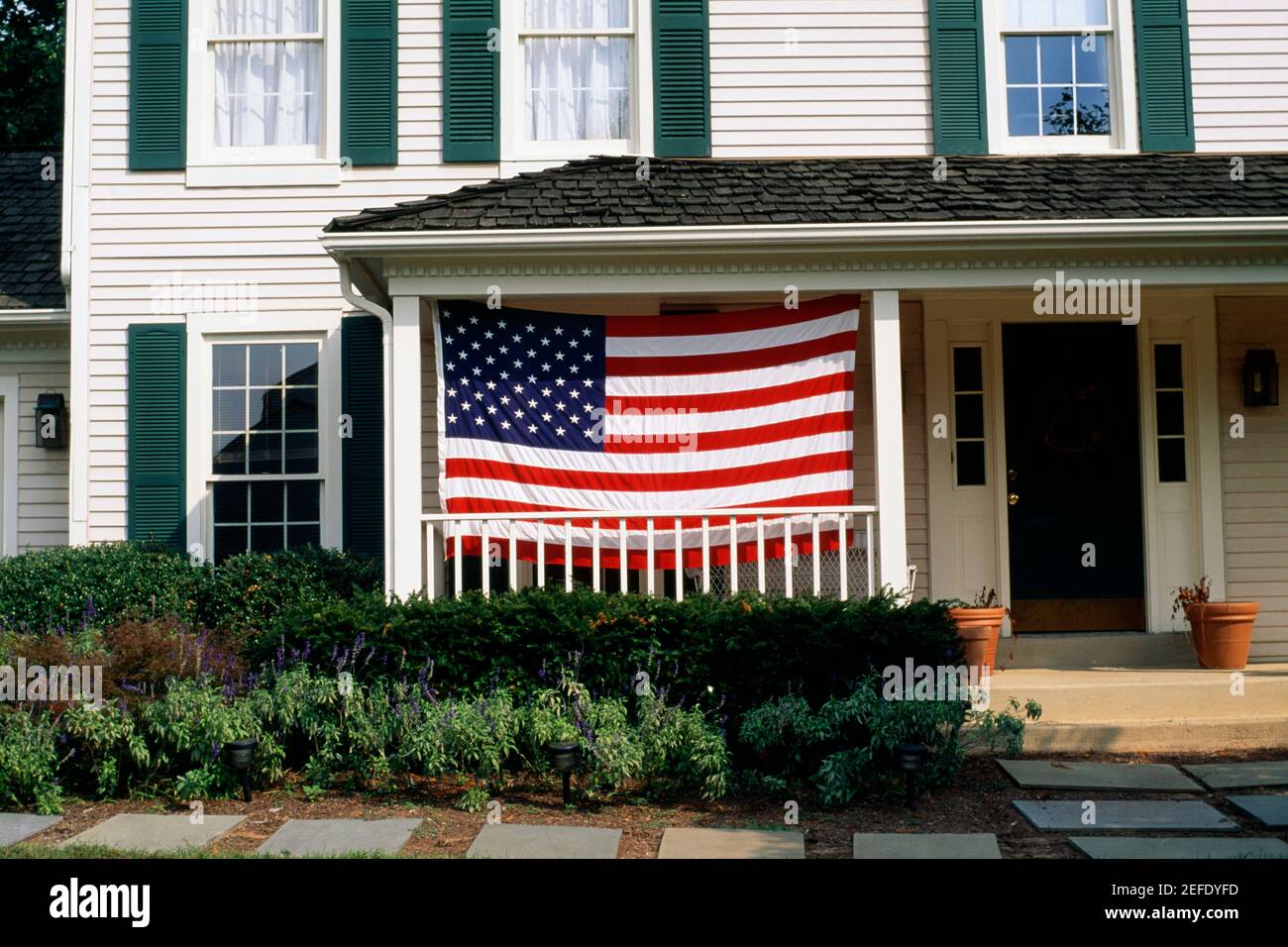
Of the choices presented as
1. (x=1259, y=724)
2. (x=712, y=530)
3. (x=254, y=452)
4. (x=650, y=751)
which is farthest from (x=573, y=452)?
(x=1259, y=724)

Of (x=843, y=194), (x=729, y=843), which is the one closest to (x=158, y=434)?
(x=843, y=194)

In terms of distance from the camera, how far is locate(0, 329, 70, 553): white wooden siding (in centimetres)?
965

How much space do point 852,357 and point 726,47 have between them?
3187 mm

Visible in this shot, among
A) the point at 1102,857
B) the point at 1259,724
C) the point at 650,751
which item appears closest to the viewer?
the point at 1102,857

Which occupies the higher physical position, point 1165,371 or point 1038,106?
point 1038,106

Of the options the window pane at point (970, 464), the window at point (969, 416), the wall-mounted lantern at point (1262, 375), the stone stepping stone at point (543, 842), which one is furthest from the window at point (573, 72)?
the stone stepping stone at point (543, 842)

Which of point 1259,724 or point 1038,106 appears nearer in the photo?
point 1259,724

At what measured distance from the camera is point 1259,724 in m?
7.19

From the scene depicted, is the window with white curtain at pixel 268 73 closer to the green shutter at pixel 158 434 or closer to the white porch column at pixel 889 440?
the green shutter at pixel 158 434

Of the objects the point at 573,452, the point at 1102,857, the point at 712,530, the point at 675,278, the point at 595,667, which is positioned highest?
the point at 675,278

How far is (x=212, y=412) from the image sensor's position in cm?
926

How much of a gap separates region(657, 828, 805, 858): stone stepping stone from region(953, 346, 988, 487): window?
429cm

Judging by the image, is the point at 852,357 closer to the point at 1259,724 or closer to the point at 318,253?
the point at 1259,724

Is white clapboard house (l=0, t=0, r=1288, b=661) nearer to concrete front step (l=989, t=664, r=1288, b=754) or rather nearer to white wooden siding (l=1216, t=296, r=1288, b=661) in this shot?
white wooden siding (l=1216, t=296, r=1288, b=661)
